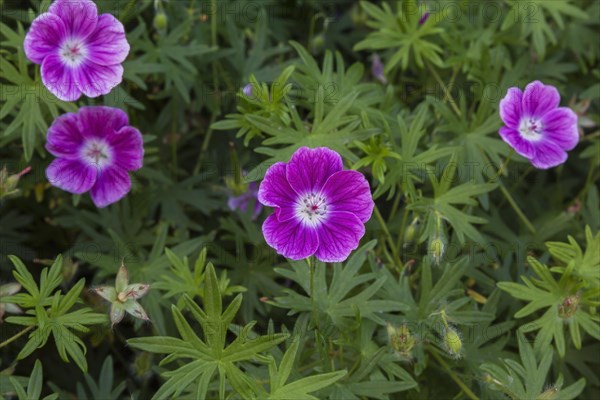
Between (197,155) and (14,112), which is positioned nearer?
(14,112)

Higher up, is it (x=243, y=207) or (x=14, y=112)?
(x=14, y=112)

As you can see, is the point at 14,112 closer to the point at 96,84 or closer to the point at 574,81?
the point at 96,84

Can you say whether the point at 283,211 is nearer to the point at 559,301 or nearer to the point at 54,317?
the point at 54,317

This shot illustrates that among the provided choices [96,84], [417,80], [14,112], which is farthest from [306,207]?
[417,80]

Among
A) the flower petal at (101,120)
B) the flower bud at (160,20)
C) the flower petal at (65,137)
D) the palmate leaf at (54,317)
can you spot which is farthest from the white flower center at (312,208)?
the flower bud at (160,20)

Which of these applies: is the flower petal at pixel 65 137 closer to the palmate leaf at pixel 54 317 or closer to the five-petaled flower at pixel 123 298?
the palmate leaf at pixel 54 317

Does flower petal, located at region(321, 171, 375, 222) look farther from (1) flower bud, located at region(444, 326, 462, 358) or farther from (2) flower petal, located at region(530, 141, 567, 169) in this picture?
(2) flower petal, located at region(530, 141, 567, 169)

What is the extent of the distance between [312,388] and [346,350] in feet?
1.84

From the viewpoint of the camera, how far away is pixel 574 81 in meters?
3.37

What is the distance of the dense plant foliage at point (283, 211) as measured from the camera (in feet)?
7.47

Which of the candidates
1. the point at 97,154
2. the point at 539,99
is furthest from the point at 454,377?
the point at 97,154

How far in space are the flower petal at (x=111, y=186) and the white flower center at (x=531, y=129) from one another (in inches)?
50.0

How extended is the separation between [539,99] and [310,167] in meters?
0.92

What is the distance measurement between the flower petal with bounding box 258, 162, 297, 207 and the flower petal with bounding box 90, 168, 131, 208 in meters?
0.69
